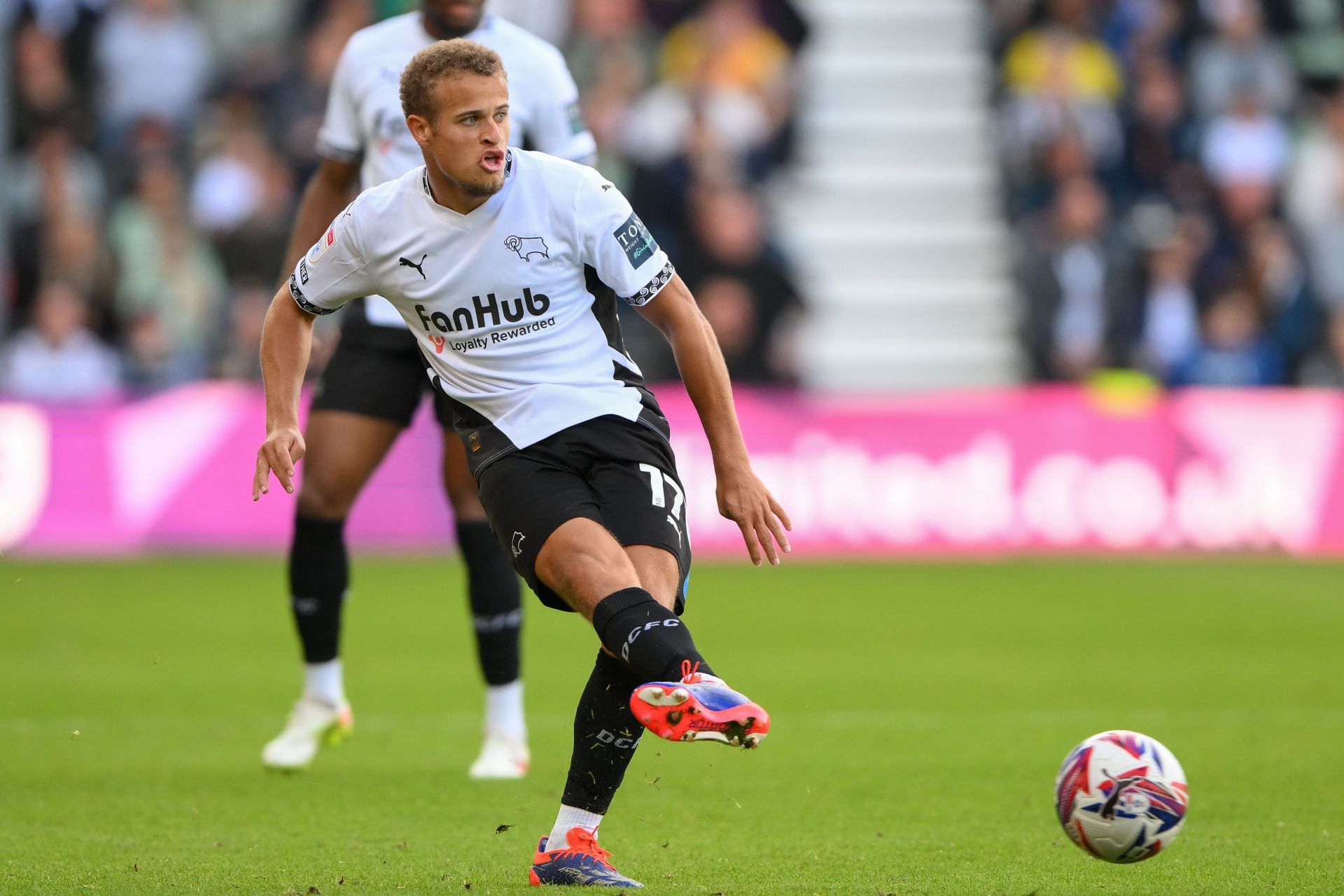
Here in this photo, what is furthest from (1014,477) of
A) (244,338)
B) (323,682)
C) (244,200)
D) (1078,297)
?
(323,682)

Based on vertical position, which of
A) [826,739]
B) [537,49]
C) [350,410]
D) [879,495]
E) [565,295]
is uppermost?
[537,49]

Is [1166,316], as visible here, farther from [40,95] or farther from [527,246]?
[527,246]

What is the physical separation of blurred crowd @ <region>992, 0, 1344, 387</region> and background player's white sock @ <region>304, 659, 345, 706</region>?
10273 millimetres

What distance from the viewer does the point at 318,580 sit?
646cm

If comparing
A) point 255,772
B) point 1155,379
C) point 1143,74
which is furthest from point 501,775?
point 1143,74

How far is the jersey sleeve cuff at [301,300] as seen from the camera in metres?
5.08

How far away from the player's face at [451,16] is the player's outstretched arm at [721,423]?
1987 mm

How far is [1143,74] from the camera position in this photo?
17.4 metres

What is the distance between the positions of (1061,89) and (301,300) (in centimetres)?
1331

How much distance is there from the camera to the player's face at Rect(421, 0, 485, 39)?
6.33 metres

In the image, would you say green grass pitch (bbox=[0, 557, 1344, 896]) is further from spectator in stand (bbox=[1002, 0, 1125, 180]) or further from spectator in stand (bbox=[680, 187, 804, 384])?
spectator in stand (bbox=[1002, 0, 1125, 180])

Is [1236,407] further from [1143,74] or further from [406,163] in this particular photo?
[406,163]

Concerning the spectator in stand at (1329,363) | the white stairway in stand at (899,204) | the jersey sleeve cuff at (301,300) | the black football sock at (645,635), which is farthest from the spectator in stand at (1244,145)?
the black football sock at (645,635)

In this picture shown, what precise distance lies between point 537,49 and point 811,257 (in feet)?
39.4
